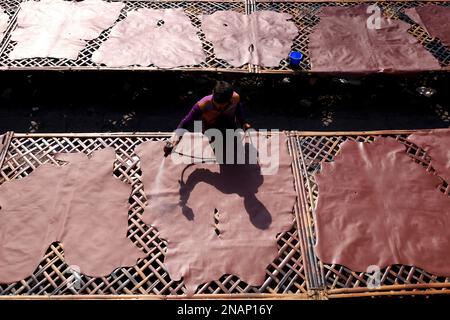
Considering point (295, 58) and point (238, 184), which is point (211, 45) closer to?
point (295, 58)

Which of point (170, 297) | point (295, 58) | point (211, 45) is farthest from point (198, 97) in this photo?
point (170, 297)

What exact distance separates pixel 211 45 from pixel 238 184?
9.83 ft

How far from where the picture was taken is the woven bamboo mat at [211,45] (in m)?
5.82

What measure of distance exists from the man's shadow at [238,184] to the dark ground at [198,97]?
6.34 ft

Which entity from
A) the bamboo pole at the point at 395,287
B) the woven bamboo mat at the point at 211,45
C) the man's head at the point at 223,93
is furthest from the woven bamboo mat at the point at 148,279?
the woven bamboo mat at the point at 211,45

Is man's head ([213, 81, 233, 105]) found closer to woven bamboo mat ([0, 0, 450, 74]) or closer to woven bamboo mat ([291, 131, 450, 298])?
woven bamboo mat ([291, 131, 450, 298])

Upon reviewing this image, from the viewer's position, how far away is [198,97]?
21.9 ft

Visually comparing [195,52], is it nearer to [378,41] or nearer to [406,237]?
[378,41]

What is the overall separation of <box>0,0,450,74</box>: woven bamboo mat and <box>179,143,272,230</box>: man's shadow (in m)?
2.02

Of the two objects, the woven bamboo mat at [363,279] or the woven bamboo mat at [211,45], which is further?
the woven bamboo mat at [211,45]

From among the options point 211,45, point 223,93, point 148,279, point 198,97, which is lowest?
point 148,279

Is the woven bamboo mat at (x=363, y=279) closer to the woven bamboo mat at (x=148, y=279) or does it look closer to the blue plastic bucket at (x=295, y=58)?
the woven bamboo mat at (x=148, y=279)

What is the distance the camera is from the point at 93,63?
5.86 metres
